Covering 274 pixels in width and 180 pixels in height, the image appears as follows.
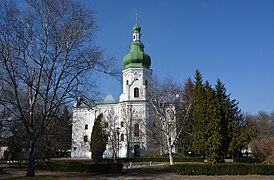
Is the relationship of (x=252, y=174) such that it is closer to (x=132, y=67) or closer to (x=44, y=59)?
(x=44, y=59)

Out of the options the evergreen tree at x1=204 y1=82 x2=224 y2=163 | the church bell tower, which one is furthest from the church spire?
the evergreen tree at x1=204 y1=82 x2=224 y2=163

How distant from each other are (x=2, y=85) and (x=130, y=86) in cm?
3320

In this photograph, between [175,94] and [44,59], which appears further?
[175,94]

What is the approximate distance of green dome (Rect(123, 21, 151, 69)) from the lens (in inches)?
2031

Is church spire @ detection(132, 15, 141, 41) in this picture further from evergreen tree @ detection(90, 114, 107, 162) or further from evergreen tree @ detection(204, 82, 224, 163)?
evergreen tree @ detection(204, 82, 224, 163)

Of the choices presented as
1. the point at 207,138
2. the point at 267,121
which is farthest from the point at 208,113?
the point at 267,121

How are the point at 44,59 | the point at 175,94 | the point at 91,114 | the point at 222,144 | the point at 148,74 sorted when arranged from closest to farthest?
the point at 44,59
the point at 222,144
the point at 175,94
the point at 148,74
the point at 91,114

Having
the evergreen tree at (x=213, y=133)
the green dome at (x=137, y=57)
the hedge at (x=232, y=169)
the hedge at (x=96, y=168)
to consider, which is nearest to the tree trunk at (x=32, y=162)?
the hedge at (x=96, y=168)

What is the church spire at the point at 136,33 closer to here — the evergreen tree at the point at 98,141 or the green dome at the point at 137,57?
the green dome at the point at 137,57

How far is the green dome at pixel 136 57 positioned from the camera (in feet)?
169

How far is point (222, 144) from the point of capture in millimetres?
24922

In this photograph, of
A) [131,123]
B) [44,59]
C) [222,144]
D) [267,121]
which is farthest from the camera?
[267,121]

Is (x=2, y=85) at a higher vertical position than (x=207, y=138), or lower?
higher

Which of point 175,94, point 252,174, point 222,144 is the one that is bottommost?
point 252,174
